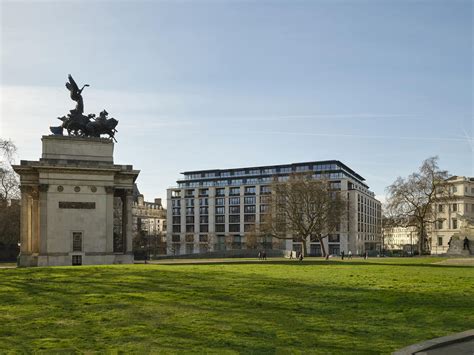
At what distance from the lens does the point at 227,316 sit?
47.1 ft

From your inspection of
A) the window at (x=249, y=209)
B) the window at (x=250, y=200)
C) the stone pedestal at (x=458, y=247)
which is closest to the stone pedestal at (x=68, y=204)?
the stone pedestal at (x=458, y=247)

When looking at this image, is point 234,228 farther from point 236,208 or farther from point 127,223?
point 127,223

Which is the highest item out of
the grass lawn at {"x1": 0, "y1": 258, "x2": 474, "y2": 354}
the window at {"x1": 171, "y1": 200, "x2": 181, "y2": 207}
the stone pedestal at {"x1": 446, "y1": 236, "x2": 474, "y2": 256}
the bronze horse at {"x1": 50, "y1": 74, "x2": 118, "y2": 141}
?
the bronze horse at {"x1": 50, "y1": 74, "x2": 118, "y2": 141}

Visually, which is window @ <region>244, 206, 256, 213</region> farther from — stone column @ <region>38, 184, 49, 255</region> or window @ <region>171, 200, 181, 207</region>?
stone column @ <region>38, 184, 49, 255</region>

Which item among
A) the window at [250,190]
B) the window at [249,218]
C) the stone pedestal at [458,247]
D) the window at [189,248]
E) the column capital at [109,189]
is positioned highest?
the window at [250,190]

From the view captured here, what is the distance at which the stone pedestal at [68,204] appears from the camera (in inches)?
1983

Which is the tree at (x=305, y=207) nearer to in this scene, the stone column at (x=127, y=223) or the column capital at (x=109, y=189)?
the stone column at (x=127, y=223)

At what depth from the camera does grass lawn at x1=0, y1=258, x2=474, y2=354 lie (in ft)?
37.3

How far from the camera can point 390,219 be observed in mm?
89812

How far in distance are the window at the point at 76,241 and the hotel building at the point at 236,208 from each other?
9234 centimetres

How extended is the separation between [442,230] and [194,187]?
75.5 m

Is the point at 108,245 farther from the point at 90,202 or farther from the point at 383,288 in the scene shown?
the point at 383,288

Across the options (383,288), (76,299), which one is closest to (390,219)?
(383,288)

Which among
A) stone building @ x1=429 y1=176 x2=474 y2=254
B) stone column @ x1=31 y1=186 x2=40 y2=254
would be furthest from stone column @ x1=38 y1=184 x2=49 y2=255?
stone building @ x1=429 y1=176 x2=474 y2=254
